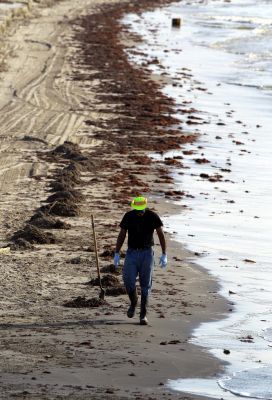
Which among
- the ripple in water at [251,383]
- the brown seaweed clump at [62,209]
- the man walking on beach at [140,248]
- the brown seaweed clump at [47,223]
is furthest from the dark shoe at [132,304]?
the brown seaweed clump at [62,209]

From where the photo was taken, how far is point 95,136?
27.8m

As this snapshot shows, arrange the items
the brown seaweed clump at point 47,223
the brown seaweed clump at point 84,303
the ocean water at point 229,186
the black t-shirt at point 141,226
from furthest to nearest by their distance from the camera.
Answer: the brown seaweed clump at point 47,223
the brown seaweed clump at point 84,303
the black t-shirt at point 141,226
the ocean water at point 229,186

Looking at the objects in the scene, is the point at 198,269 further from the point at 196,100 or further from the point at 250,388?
the point at 196,100

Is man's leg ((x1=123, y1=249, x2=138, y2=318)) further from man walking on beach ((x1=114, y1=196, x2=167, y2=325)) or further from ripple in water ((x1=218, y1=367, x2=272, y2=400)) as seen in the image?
ripple in water ((x1=218, y1=367, x2=272, y2=400))

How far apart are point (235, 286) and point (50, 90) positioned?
21837mm

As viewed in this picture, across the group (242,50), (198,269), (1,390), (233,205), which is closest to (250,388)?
(1,390)

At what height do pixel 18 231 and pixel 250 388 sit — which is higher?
pixel 250 388

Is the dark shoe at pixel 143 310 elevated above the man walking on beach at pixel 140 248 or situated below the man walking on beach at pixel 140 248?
below

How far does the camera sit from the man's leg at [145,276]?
13008 millimetres

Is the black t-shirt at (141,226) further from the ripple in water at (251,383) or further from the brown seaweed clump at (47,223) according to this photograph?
the brown seaweed clump at (47,223)

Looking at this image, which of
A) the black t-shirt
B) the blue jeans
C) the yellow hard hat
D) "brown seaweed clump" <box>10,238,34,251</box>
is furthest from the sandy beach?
the yellow hard hat

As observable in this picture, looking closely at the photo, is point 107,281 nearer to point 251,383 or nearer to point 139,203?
point 139,203

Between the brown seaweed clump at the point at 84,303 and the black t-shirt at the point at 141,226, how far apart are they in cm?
106

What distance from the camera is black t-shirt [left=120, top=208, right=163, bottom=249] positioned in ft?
42.3
